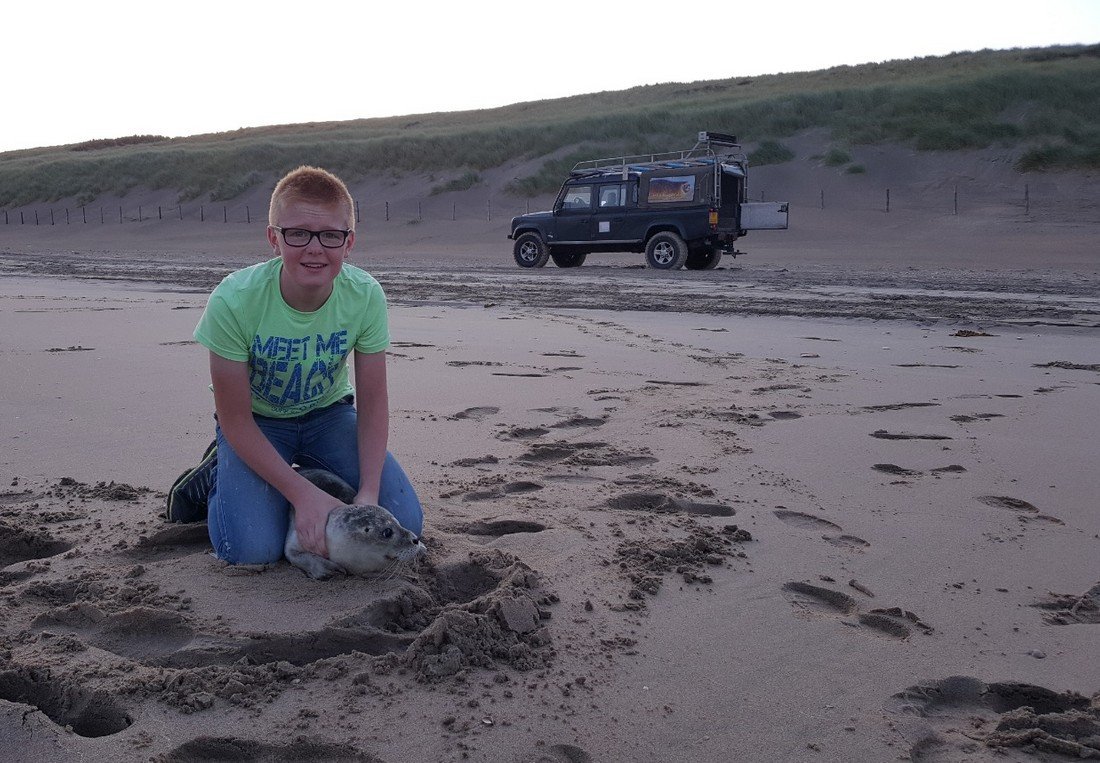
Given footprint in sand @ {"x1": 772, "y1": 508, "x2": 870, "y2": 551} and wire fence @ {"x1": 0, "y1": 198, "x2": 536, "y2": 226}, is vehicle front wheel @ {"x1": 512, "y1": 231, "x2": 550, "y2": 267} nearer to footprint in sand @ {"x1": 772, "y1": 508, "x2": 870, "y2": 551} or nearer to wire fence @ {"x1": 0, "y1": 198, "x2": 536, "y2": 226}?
wire fence @ {"x1": 0, "y1": 198, "x2": 536, "y2": 226}

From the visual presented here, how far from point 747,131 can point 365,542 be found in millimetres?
33180

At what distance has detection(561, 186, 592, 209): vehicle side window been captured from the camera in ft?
58.2

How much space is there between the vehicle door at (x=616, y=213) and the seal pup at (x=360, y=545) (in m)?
14.8

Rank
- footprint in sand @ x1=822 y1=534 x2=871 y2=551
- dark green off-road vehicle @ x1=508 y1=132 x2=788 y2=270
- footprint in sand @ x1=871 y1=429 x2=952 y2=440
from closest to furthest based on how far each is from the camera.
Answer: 1. footprint in sand @ x1=822 y1=534 x2=871 y2=551
2. footprint in sand @ x1=871 y1=429 x2=952 y2=440
3. dark green off-road vehicle @ x1=508 y1=132 x2=788 y2=270

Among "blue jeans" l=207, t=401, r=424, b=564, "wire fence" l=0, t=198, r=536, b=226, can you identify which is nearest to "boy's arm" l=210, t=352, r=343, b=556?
"blue jeans" l=207, t=401, r=424, b=564

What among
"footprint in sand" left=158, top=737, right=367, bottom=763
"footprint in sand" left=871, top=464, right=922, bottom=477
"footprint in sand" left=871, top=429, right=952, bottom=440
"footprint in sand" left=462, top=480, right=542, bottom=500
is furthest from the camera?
"footprint in sand" left=871, top=429, right=952, bottom=440

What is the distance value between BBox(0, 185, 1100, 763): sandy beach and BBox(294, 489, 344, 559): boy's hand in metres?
0.12

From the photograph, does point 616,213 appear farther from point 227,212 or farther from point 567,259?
point 227,212

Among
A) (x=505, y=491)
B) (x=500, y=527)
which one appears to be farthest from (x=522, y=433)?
(x=500, y=527)

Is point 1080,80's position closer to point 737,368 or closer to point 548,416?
point 737,368

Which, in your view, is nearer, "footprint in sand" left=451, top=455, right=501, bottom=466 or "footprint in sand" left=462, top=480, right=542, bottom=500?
"footprint in sand" left=462, top=480, right=542, bottom=500

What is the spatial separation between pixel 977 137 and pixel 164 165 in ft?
117

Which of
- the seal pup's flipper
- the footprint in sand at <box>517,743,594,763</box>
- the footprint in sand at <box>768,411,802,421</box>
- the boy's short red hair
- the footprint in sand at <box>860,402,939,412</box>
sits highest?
the boy's short red hair

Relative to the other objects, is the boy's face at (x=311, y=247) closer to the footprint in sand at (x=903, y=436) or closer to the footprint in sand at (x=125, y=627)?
the footprint in sand at (x=125, y=627)
